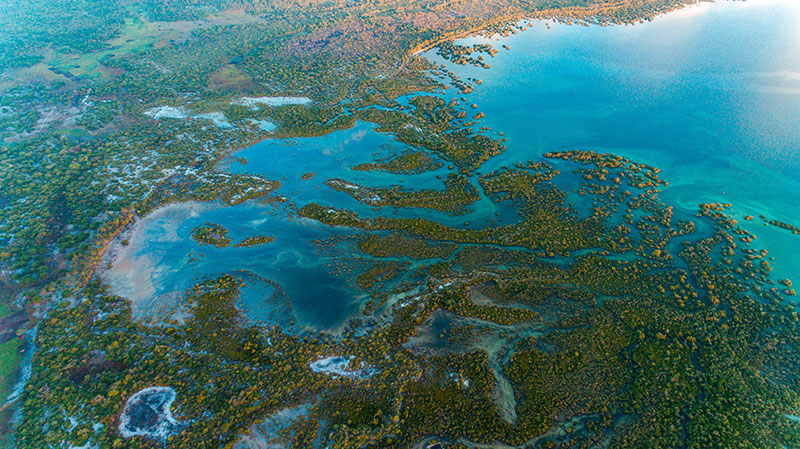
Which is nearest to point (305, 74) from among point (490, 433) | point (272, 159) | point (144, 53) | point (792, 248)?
point (272, 159)

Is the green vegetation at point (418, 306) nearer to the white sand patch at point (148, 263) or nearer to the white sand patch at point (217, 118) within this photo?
the white sand patch at point (217, 118)

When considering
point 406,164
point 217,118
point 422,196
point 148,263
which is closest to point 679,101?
point 406,164

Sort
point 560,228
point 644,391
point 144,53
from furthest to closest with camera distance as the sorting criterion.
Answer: point 144,53 → point 560,228 → point 644,391

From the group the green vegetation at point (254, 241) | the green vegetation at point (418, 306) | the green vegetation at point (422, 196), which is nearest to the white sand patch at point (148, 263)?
the green vegetation at point (418, 306)

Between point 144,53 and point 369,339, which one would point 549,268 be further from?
point 144,53

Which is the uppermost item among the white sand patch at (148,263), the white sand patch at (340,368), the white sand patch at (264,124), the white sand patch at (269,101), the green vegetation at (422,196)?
the white sand patch at (269,101)

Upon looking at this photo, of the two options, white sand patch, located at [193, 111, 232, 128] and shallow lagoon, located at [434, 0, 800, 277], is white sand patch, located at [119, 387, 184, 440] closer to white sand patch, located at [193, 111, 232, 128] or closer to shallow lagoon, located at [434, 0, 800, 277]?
shallow lagoon, located at [434, 0, 800, 277]
